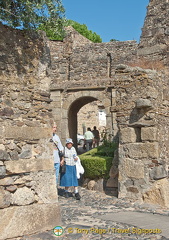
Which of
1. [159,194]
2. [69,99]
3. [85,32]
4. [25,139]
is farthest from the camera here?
[85,32]

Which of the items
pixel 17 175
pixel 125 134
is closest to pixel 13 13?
pixel 17 175

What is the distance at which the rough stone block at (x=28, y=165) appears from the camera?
12.4 feet

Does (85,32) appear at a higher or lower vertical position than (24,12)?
higher

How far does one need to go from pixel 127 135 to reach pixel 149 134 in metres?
0.53

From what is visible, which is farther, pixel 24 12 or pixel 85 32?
pixel 85 32

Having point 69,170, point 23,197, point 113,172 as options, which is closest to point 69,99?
point 113,172

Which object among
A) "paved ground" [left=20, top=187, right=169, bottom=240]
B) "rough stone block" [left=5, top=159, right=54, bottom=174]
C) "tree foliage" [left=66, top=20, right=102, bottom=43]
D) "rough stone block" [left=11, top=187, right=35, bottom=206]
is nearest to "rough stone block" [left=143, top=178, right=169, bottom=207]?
"paved ground" [left=20, top=187, right=169, bottom=240]

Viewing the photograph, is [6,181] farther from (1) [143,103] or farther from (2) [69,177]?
(1) [143,103]

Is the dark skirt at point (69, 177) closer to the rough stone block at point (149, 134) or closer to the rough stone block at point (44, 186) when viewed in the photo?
the rough stone block at point (149, 134)

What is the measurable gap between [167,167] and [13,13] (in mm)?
4259

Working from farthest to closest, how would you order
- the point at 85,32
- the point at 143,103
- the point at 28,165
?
1. the point at 85,32
2. the point at 143,103
3. the point at 28,165

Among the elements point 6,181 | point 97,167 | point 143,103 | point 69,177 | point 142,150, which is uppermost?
point 143,103

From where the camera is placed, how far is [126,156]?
657 cm

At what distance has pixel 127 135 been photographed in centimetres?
659
